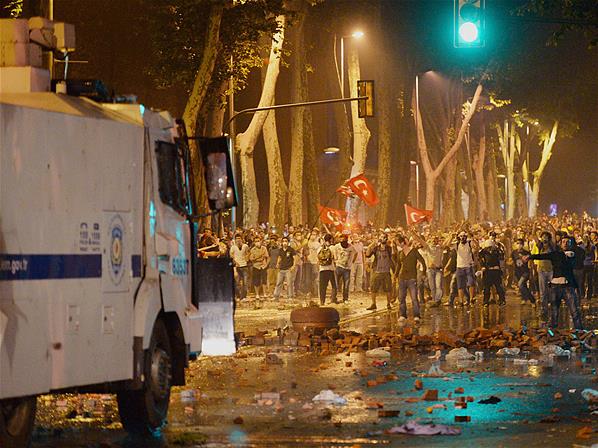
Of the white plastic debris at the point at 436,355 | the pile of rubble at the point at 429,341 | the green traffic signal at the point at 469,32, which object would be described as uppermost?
the green traffic signal at the point at 469,32

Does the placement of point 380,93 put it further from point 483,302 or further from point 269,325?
point 269,325

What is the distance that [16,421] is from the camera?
31.3ft

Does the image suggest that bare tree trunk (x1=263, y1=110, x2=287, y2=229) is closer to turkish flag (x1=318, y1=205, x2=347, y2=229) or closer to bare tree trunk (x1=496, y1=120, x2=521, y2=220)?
turkish flag (x1=318, y1=205, x2=347, y2=229)

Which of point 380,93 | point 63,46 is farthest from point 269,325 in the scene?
point 380,93

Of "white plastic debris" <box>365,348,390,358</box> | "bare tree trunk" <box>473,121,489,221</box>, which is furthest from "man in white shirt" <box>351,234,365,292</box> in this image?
"bare tree trunk" <box>473,121,489,221</box>

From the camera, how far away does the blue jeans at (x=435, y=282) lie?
3219 cm

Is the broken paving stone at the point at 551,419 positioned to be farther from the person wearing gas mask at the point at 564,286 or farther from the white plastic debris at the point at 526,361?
the person wearing gas mask at the point at 564,286

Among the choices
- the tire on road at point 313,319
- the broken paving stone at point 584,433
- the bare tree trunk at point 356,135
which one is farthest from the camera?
the bare tree trunk at point 356,135

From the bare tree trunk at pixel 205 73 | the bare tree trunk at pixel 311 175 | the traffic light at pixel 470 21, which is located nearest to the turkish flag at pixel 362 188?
the bare tree trunk at pixel 311 175

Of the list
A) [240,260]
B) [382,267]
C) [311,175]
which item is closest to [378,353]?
[382,267]

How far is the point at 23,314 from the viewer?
8898mm

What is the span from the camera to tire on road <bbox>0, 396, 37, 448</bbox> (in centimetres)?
936

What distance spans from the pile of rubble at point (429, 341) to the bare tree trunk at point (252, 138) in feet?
58.7

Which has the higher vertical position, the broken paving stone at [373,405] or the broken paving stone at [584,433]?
the broken paving stone at [373,405]
